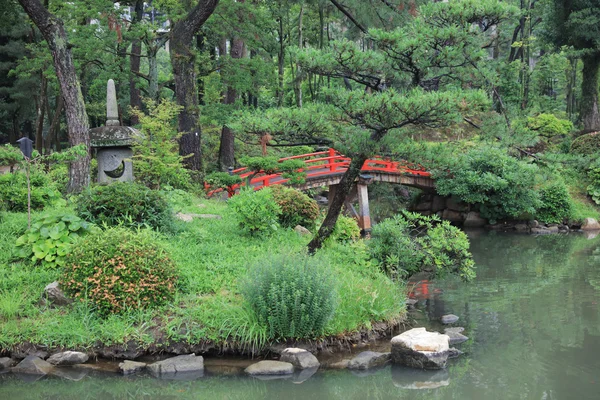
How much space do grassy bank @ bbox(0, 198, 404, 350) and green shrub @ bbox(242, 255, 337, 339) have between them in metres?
0.20

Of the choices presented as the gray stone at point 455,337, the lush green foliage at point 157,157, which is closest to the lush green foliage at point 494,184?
the lush green foliage at point 157,157

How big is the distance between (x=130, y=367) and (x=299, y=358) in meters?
1.94

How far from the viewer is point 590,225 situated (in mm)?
20516

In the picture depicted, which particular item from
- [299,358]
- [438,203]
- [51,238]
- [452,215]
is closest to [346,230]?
[299,358]

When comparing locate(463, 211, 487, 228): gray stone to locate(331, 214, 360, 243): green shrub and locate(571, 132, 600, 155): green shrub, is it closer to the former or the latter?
locate(571, 132, 600, 155): green shrub

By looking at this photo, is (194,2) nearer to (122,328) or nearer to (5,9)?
(5,9)

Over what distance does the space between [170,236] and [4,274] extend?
7.78ft

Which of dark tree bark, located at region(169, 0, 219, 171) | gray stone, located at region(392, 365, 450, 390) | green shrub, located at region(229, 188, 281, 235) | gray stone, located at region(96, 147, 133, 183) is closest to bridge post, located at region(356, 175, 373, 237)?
dark tree bark, located at region(169, 0, 219, 171)

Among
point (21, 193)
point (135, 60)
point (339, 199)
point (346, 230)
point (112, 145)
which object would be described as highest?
point (135, 60)

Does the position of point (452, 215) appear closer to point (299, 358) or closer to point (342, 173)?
point (342, 173)

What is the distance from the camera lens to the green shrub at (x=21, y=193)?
426 inches

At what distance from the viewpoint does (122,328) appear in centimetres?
729

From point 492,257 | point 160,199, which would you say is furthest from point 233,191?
point 492,257

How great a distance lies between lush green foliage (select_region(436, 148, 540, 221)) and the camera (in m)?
19.4
